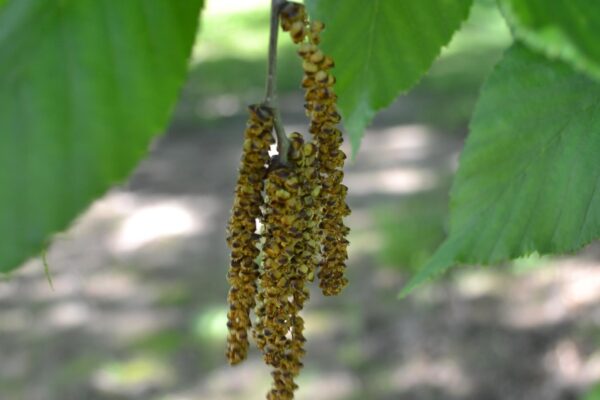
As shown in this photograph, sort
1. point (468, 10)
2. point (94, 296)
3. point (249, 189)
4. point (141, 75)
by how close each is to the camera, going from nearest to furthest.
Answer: point (141, 75)
point (249, 189)
point (468, 10)
point (94, 296)

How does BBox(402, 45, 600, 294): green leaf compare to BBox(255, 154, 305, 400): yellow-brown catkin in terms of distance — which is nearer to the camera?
BBox(255, 154, 305, 400): yellow-brown catkin

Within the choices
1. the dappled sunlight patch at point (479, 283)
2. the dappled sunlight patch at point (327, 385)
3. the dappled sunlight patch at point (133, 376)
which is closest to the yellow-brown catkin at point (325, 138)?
the dappled sunlight patch at point (327, 385)

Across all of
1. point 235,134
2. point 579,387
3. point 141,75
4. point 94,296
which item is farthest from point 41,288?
point 141,75

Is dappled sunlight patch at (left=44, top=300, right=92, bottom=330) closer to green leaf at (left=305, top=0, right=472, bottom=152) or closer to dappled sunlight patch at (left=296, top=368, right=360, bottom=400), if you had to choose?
dappled sunlight patch at (left=296, top=368, right=360, bottom=400)

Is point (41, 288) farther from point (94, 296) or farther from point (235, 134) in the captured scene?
point (235, 134)

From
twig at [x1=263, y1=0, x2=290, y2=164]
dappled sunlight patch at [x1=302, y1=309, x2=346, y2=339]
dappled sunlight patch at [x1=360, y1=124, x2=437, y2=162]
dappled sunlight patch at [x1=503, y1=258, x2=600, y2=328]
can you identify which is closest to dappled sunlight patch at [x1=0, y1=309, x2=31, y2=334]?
dappled sunlight patch at [x1=302, y1=309, x2=346, y2=339]

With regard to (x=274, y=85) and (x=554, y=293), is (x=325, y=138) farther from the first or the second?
(x=554, y=293)

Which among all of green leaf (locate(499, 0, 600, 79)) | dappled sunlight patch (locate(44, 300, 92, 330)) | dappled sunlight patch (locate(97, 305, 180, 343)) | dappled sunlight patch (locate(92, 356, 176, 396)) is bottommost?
green leaf (locate(499, 0, 600, 79))
